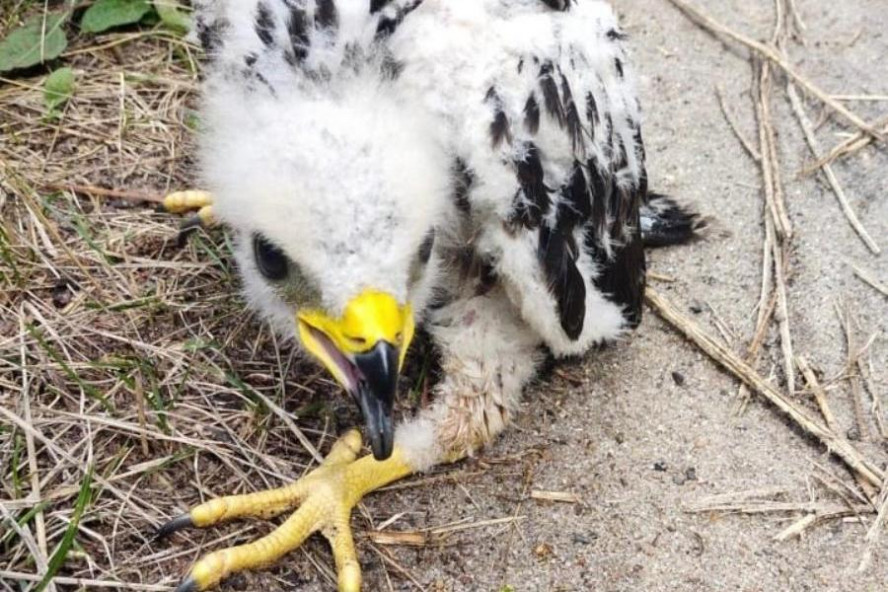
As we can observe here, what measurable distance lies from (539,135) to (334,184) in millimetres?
592

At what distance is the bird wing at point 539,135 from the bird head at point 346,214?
4.4 inches

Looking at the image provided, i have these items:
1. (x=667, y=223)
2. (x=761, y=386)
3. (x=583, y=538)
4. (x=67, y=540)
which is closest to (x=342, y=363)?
(x=67, y=540)

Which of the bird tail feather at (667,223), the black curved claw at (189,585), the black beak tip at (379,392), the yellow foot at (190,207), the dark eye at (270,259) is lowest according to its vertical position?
the black curved claw at (189,585)

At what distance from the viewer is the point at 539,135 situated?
2482 millimetres

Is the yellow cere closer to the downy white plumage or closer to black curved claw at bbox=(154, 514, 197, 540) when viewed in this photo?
the downy white plumage

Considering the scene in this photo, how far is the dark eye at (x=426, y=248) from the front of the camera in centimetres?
236

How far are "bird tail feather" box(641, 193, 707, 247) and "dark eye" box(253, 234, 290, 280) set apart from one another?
1459mm

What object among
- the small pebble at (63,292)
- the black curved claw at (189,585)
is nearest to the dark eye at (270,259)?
the black curved claw at (189,585)

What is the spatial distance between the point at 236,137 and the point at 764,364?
1.79 m

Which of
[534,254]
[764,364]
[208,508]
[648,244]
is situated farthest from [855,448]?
[208,508]

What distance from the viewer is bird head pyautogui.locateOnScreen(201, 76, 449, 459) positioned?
2170mm

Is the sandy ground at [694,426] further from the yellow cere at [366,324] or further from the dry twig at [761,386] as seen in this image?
the yellow cere at [366,324]

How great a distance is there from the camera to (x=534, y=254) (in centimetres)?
252

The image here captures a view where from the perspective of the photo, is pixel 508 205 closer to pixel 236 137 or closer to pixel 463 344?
pixel 463 344
